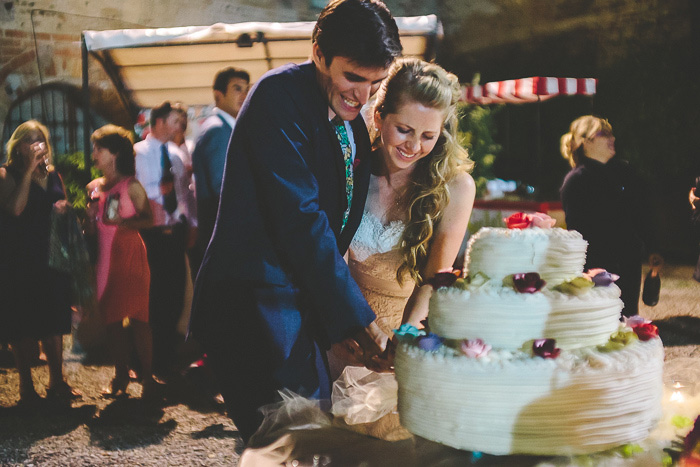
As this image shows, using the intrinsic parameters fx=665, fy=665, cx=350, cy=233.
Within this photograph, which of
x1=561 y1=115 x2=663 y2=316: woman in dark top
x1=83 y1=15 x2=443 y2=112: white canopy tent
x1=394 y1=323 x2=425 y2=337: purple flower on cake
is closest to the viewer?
x1=394 y1=323 x2=425 y2=337: purple flower on cake

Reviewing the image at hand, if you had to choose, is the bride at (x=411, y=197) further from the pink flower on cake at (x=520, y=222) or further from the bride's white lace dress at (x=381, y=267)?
the pink flower on cake at (x=520, y=222)

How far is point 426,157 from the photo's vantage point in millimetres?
2514

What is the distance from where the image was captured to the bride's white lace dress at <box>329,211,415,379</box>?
8.60 ft

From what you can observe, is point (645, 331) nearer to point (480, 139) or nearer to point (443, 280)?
point (443, 280)

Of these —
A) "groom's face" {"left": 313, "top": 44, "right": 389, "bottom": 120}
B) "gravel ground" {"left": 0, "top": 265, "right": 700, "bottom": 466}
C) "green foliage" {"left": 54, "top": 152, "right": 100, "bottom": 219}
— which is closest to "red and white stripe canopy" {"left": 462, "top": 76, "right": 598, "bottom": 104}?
"gravel ground" {"left": 0, "top": 265, "right": 700, "bottom": 466}

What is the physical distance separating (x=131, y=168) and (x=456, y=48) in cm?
1243

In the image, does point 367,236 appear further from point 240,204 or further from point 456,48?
A: point 456,48

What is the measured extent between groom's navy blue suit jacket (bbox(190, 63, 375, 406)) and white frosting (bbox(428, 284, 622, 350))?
0.35 meters

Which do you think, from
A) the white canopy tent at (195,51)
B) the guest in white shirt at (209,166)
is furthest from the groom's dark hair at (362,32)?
the white canopy tent at (195,51)

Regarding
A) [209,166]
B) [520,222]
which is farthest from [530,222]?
[209,166]

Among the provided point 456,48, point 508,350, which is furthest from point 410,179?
point 456,48

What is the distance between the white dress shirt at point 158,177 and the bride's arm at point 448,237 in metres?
3.10

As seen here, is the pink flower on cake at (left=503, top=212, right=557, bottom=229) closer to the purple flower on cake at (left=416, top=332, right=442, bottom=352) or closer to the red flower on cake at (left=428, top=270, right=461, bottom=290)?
the red flower on cake at (left=428, top=270, right=461, bottom=290)

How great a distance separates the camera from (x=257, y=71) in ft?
26.6
